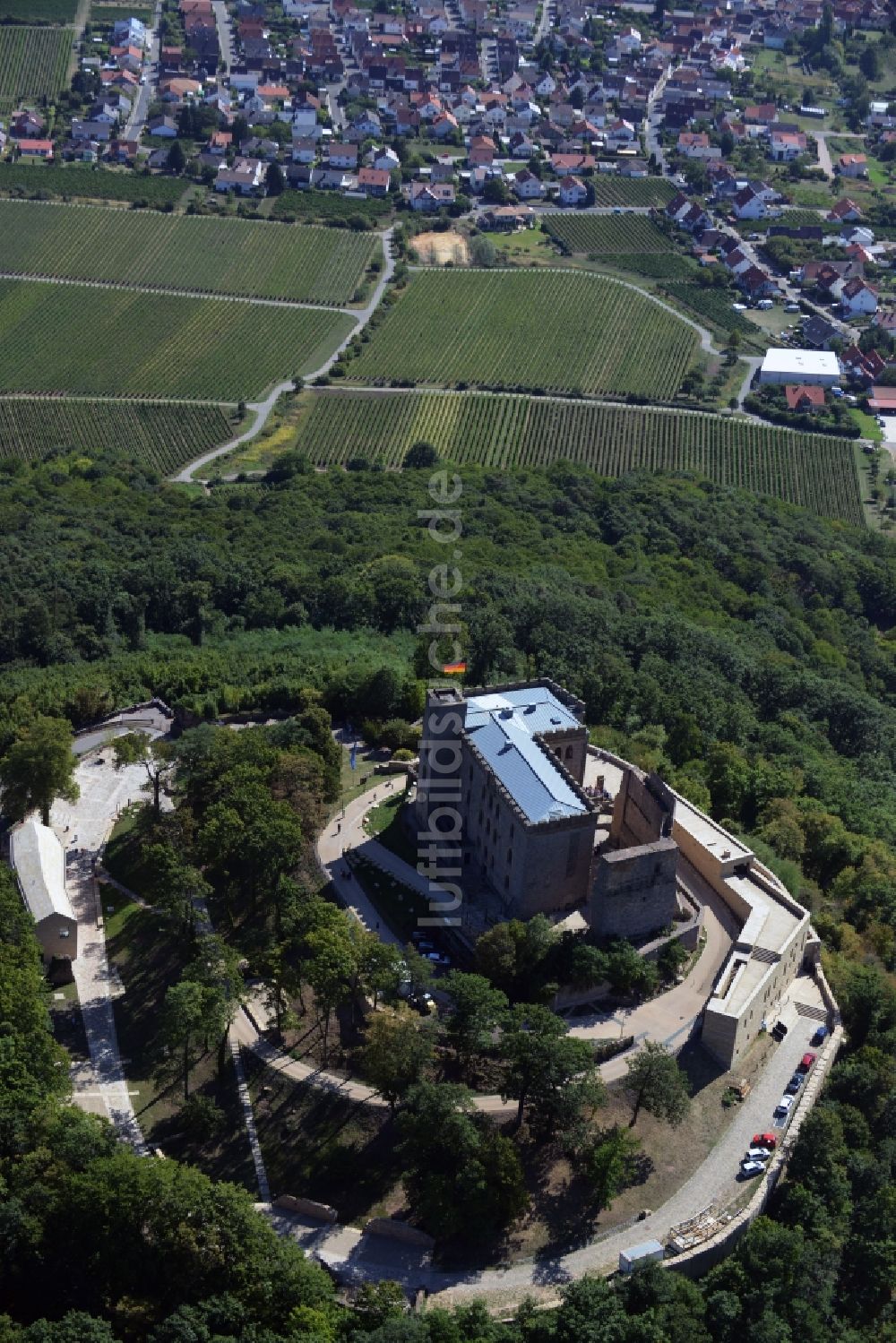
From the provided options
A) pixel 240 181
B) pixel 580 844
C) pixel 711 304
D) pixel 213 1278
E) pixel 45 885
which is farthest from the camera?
pixel 240 181

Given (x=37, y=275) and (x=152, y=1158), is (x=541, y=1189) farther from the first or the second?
(x=37, y=275)

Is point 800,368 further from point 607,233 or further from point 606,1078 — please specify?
point 606,1078

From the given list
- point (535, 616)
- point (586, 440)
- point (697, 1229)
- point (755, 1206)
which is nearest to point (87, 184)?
point (586, 440)

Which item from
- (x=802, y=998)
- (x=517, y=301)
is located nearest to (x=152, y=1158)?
(x=802, y=998)

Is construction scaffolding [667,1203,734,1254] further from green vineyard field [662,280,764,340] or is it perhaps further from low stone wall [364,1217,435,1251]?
green vineyard field [662,280,764,340]

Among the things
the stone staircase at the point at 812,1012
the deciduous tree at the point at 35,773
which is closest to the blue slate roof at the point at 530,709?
the stone staircase at the point at 812,1012

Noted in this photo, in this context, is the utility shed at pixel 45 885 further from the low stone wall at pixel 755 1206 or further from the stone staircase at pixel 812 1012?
the stone staircase at pixel 812 1012

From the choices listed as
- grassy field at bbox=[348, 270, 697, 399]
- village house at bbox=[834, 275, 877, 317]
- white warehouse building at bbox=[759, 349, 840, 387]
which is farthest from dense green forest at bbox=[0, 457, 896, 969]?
village house at bbox=[834, 275, 877, 317]
